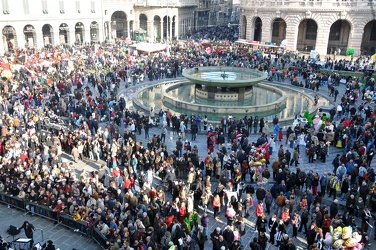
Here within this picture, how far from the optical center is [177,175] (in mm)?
16609

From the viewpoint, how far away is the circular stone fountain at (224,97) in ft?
84.9

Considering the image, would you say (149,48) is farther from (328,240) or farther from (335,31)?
(328,240)

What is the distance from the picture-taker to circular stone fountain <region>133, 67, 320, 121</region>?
25878mm

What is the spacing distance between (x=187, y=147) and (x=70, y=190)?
587 centimetres

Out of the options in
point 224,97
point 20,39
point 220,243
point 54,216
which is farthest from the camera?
point 20,39

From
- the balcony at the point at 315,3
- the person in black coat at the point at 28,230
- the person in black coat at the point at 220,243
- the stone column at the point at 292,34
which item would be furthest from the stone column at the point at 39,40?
the person in black coat at the point at 220,243

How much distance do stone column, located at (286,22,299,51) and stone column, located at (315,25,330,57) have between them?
2.98 metres

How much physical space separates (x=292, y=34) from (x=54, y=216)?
45.1m

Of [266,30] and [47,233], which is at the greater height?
[266,30]

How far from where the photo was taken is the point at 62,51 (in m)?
44.2

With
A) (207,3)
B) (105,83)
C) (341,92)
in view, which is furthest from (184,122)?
(207,3)

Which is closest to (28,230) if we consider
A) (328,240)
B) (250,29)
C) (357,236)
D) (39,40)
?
(328,240)

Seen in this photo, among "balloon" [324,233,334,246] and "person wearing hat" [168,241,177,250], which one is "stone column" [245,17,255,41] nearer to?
"balloon" [324,233,334,246]

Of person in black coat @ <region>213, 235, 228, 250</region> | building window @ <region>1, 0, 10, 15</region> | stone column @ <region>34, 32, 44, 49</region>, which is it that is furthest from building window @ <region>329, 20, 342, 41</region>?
person in black coat @ <region>213, 235, 228, 250</region>
